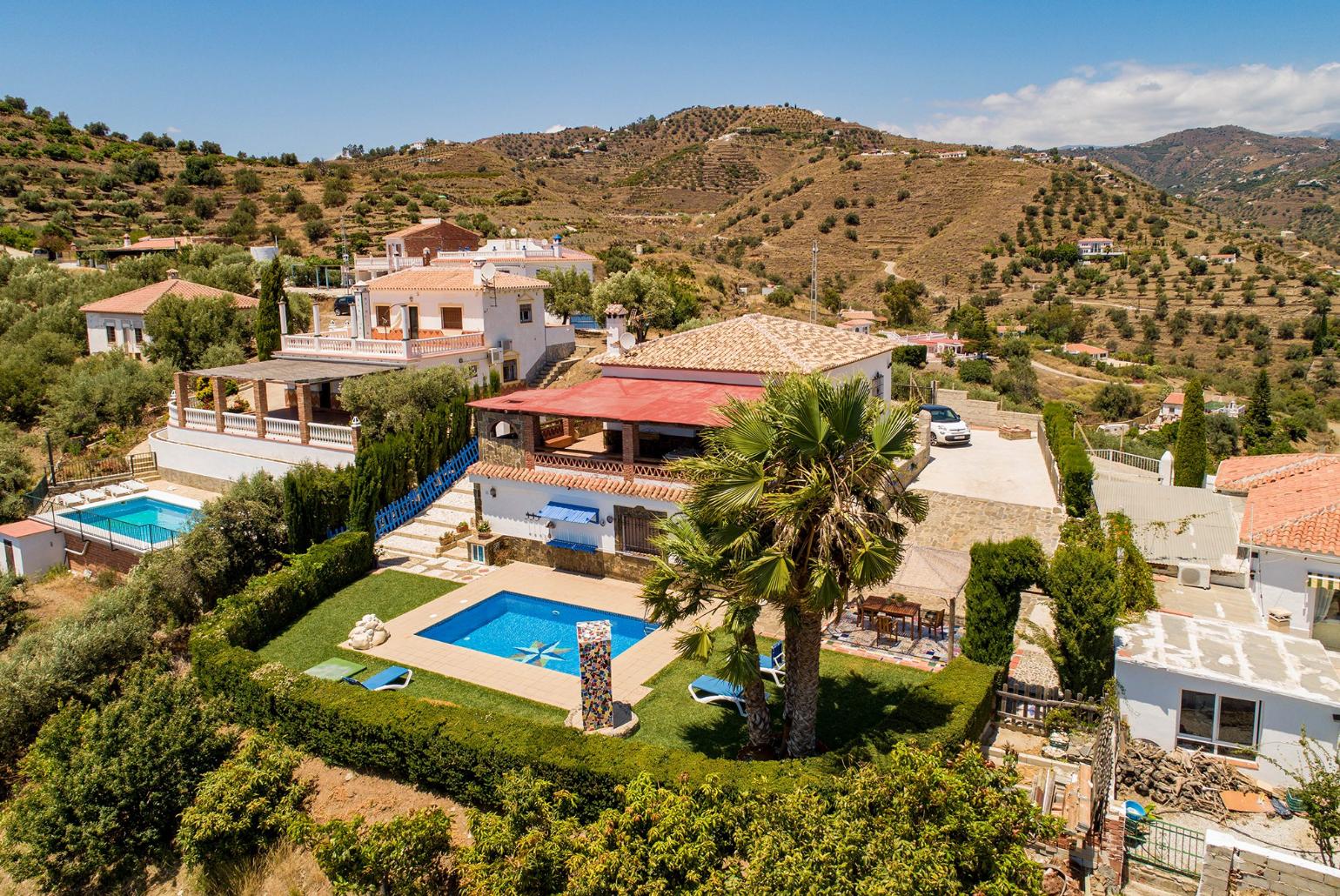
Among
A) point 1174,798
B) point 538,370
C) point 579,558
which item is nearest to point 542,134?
point 538,370

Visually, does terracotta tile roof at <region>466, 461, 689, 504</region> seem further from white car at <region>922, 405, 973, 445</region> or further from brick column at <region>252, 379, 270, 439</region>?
white car at <region>922, 405, 973, 445</region>

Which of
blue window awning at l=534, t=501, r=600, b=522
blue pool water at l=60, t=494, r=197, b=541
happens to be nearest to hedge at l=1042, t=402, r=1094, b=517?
blue window awning at l=534, t=501, r=600, b=522

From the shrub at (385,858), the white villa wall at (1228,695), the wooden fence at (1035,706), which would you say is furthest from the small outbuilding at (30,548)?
the white villa wall at (1228,695)

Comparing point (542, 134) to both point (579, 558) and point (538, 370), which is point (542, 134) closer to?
point (538, 370)

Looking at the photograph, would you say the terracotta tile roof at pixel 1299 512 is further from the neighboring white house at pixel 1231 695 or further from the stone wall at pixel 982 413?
the stone wall at pixel 982 413

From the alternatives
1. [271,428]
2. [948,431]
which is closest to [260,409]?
[271,428]
